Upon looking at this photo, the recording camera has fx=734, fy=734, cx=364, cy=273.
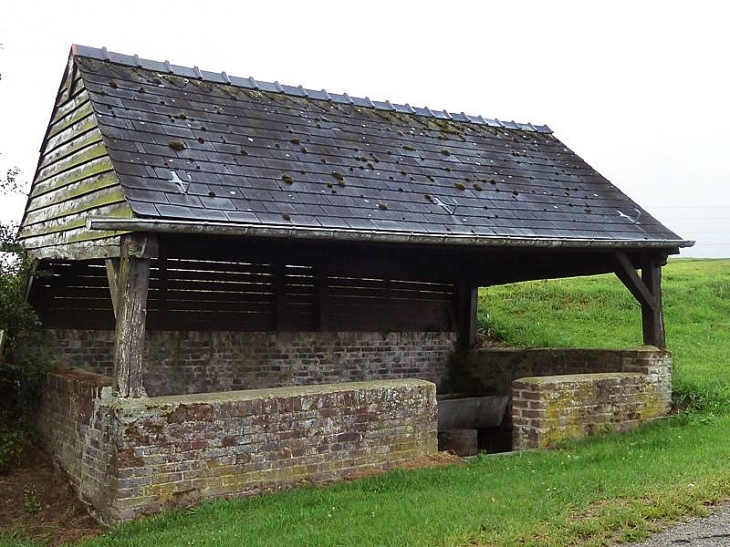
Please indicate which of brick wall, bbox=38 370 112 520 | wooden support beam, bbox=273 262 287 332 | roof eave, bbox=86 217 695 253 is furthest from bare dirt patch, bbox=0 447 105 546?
wooden support beam, bbox=273 262 287 332

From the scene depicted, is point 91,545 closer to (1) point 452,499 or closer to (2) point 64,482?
(2) point 64,482

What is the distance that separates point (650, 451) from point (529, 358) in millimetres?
3719

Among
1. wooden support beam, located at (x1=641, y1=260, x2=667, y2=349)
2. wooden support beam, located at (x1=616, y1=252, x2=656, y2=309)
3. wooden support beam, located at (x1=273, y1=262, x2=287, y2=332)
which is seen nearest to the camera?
wooden support beam, located at (x1=616, y1=252, x2=656, y2=309)

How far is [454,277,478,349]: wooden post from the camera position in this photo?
12.6 meters

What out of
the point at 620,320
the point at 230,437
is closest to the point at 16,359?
the point at 230,437

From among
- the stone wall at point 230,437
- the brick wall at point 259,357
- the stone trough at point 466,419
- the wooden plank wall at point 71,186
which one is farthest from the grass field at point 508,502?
the brick wall at point 259,357

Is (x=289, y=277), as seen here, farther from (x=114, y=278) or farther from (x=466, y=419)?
(x=114, y=278)

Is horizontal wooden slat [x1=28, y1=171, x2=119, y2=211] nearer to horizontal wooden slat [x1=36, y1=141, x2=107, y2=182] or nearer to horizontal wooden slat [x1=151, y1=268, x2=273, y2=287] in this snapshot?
horizontal wooden slat [x1=36, y1=141, x2=107, y2=182]

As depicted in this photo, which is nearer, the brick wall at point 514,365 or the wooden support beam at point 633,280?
the wooden support beam at point 633,280

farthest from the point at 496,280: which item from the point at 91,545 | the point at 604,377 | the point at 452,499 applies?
the point at 91,545

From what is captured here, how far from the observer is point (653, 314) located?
33.2ft

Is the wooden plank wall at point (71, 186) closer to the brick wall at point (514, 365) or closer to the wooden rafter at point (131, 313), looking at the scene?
the wooden rafter at point (131, 313)

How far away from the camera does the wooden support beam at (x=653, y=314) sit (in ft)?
33.1

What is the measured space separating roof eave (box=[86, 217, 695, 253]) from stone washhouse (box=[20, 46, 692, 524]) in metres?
0.02
